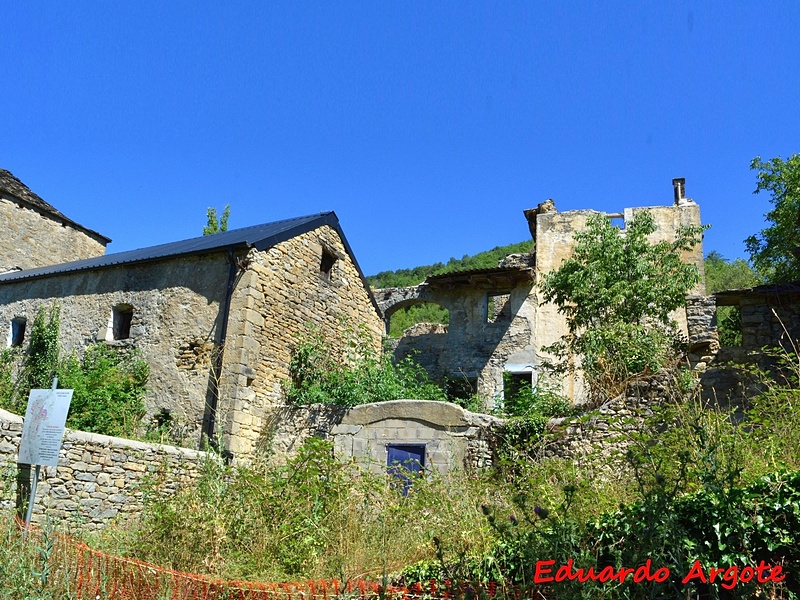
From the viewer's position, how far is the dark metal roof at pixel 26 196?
1923 cm

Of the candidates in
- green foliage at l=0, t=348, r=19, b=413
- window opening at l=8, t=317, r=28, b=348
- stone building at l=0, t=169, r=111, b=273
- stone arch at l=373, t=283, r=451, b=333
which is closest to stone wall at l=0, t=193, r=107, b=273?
stone building at l=0, t=169, r=111, b=273

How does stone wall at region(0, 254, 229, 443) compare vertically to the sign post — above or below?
above

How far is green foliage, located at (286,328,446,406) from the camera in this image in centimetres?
1022

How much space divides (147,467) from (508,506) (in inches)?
179

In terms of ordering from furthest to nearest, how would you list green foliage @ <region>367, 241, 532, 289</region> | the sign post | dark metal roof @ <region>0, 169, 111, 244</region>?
green foliage @ <region>367, 241, 532, 289</region>, dark metal roof @ <region>0, 169, 111, 244</region>, the sign post

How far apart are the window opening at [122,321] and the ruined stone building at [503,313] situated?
6.78 m

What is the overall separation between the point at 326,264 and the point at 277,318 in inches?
84.7

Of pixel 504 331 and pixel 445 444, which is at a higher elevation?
pixel 504 331

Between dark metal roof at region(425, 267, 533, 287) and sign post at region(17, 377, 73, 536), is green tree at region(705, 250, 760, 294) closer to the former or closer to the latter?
dark metal roof at region(425, 267, 533, 287)

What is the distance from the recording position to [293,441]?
32.3 feet

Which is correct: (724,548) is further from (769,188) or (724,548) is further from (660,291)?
(769,188)

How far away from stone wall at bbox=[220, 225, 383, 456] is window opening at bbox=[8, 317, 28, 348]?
6.07 metres

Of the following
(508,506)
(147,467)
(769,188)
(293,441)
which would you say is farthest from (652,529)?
(769,188)

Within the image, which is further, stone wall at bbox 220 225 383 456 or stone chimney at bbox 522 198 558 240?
stone chimney at bbox 522 198 558 240
